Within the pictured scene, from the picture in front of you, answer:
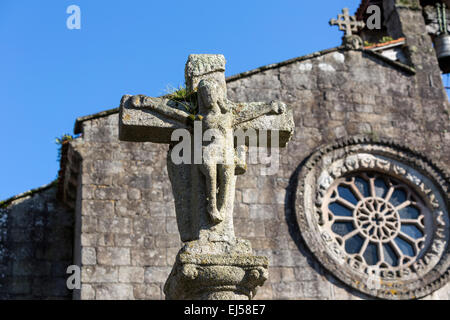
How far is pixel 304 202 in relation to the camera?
10.4 meters

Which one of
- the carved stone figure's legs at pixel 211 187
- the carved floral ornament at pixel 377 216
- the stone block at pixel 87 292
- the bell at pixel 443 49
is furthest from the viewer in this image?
the bell at pixel 443 49

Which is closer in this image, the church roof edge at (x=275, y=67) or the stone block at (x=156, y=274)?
the stone block at (x=156, y=274)

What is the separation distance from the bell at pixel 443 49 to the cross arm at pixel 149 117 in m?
8.83

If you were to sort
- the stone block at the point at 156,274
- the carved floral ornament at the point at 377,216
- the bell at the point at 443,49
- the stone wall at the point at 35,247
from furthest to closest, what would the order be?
the bell at the point at 443,49, the stone wall at the point at 35,247, the carved floral ornament at the point at 377,216, the stone block at the point at 156,274

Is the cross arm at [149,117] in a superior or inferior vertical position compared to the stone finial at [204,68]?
inferior

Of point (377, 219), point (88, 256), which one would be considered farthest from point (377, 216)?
point (88, 256)

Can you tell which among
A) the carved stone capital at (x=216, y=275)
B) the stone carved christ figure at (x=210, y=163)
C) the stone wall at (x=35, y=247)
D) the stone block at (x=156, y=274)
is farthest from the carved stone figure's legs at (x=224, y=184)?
the stone wall at (x=35, y=247)

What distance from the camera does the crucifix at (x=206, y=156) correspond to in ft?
15.9

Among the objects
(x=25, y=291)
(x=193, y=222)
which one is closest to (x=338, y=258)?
(x=25, y=291)

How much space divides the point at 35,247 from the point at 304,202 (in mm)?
3788

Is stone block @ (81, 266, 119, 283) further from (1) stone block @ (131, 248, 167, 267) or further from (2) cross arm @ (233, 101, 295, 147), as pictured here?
(2) cross arm @ (233, 101, 295, 147)

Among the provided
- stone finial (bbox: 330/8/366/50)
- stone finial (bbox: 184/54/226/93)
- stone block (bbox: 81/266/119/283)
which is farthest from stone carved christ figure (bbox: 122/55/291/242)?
stone finial (bbox: 330/8/366/50)

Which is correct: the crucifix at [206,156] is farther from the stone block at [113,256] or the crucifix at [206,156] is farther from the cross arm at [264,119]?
the stone block at [113,256]

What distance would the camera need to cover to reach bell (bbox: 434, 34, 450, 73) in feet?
43.8
